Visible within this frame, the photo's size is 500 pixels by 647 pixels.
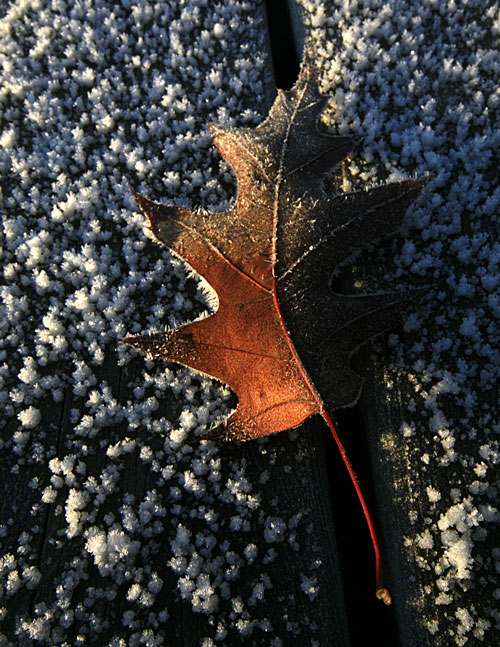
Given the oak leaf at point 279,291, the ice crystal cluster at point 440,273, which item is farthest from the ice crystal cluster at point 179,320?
the oak leaf at point 279,291

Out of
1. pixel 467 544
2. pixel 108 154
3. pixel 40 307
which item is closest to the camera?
pixel 467 544

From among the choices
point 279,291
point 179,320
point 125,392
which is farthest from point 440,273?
point 125,392

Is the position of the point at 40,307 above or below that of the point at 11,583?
above

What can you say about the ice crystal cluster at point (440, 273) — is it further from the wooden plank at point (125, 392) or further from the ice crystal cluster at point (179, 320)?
the wooden plank at point (125, 392)

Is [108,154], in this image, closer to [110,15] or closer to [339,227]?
[110,15]

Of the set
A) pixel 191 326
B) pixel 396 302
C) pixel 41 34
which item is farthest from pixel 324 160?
pixel 41 34

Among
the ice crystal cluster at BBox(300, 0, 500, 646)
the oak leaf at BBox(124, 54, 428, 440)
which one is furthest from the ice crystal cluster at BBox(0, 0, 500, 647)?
the oak leaf at BBox(124, 54, 428, 440)
